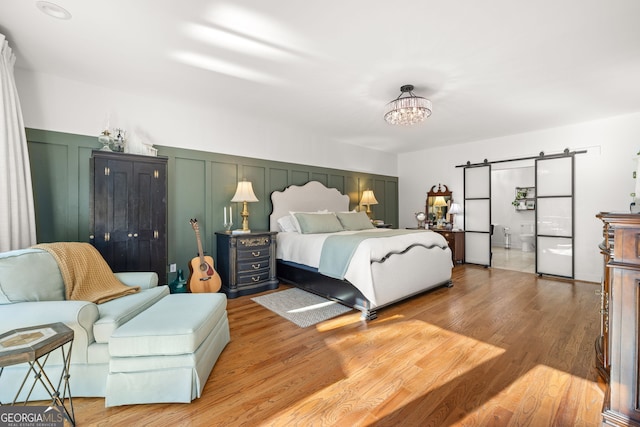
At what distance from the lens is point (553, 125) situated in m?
4.66

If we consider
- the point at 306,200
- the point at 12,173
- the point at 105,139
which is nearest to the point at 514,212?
the point at 306,200

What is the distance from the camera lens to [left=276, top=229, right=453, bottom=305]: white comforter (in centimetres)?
292

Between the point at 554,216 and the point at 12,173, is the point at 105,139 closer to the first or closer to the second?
the point at 12,173

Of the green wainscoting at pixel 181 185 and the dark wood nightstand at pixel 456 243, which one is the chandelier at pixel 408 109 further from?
the dark wood nightstand at pixel 456 243

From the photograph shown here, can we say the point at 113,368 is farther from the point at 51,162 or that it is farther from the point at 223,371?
the point at 51,162

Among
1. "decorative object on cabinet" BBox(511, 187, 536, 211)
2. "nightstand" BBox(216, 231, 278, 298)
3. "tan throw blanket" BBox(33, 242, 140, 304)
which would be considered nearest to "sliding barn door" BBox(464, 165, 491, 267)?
"decorative object on cabinet" BBox(511, 187, 536, 211)

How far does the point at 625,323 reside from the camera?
4.26 ft

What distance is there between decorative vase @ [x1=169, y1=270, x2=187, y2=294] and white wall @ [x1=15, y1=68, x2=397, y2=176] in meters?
1.80

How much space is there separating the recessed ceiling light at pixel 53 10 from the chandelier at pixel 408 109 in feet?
9.75

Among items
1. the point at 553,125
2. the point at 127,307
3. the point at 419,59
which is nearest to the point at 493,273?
the point at 553,125

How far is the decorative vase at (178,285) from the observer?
353cm

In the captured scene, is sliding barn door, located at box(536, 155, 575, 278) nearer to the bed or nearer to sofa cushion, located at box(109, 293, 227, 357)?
the bed

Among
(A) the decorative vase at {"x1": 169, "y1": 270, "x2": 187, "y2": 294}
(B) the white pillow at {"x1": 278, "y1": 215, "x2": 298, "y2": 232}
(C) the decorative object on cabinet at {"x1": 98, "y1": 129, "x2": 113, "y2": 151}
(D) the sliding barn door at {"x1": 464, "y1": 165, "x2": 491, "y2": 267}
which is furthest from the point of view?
(D) the sliding barn door at {"x1": 464, "y1": 165, "x2": 491, "y2": 267}

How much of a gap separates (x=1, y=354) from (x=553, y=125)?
6661mm
